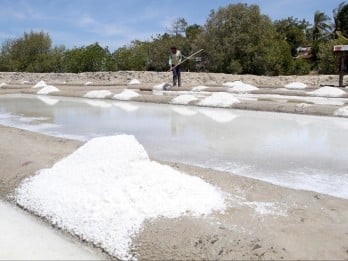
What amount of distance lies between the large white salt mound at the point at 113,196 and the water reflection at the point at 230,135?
997 millimetres

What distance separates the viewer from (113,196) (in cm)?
254

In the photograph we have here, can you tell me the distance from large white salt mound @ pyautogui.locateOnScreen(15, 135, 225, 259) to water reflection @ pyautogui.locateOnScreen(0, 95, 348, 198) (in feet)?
3.27

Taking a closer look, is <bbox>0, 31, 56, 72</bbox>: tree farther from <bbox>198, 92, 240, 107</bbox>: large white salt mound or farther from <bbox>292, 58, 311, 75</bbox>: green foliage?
<bbox>198, 92, 240, 107</bbox>: large white salt mound

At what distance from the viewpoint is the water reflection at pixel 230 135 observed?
3.66 metres

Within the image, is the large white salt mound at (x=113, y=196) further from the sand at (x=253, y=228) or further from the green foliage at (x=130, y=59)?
the green foliage at (x=130, y=59)

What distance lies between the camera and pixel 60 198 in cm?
268

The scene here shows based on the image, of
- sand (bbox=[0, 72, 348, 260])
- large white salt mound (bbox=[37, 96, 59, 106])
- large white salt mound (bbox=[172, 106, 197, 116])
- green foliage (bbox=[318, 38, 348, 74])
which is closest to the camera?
sand (bbox=[0, 72, 348, 260])

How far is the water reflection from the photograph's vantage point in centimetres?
366

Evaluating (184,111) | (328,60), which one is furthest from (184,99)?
(328,60)

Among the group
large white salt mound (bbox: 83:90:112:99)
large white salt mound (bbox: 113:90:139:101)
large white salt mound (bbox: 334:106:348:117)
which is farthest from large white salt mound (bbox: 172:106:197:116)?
large white salt mound (bbox: 83:90:112:99)

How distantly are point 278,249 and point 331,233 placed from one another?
38cm

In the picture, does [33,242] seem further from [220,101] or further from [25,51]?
[25,51]

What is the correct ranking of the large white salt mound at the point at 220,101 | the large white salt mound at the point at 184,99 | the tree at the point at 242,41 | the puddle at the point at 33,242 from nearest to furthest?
the puddle at the point at 33,242
the large white salt mound at the point at 220,101
the large white salt mound at the point at 184,99
the tree at the point at 242,41

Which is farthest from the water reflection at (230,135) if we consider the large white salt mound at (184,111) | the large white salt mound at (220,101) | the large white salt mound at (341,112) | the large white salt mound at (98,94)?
the large white salt mound at (98,94)
